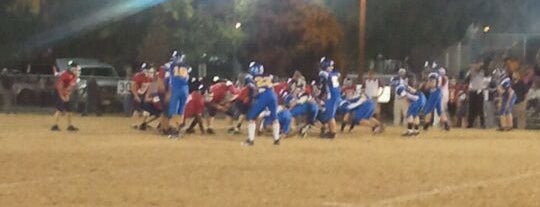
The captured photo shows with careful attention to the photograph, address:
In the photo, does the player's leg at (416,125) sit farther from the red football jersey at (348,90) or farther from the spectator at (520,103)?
the spectator at (520,103)

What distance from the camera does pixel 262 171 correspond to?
57.4ft

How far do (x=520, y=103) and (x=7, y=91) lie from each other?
19261mm

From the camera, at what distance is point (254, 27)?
54.4 meters

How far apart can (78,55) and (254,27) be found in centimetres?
820

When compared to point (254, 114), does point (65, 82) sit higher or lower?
higher

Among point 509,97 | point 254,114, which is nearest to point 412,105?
point 509,97

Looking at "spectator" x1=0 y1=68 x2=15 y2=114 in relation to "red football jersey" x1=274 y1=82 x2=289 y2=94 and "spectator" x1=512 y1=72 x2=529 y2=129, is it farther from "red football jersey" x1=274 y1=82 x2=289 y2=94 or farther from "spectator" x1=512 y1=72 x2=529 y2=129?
"spectator" x1=512 y1=72 x2=529 y2=129

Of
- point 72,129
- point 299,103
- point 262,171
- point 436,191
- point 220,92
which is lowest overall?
point 436,191

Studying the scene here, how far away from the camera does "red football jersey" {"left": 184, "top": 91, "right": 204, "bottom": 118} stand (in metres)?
26.1

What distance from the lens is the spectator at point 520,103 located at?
34188mm

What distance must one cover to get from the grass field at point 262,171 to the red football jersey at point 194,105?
0.85 metres

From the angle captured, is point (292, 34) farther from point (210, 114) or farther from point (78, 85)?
point (210, 114)

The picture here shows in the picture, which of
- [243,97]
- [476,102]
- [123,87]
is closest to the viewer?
[243,97]

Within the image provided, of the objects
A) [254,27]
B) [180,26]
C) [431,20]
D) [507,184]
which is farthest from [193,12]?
[507,184]
